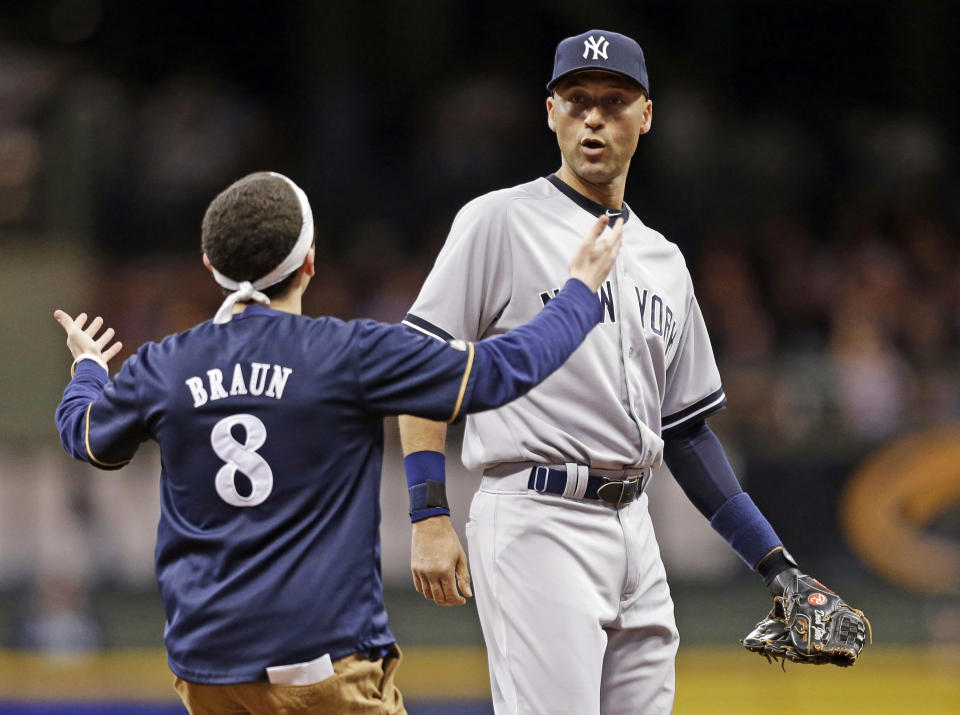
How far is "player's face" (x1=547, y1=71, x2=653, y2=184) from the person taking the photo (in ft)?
11.6

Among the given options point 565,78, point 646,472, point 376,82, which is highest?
point 376,82

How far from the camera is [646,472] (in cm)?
348

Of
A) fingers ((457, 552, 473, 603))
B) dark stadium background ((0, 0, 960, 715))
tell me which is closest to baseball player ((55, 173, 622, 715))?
fingers ((457, 552, 473, 603))

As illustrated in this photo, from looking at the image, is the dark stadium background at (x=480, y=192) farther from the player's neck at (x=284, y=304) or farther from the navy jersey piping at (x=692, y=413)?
the player's neck at (x=284, y=304)

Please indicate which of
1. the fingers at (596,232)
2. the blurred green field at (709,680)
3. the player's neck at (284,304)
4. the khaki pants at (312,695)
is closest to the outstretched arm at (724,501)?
the fingers at (596,232)

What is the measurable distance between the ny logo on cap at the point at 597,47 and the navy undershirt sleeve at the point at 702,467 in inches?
41.6

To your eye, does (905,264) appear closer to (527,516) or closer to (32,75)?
(32,75)

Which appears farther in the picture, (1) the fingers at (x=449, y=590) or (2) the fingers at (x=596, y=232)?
(1) the fingers at (x=449, y=590)

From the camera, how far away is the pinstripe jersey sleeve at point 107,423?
2777mm

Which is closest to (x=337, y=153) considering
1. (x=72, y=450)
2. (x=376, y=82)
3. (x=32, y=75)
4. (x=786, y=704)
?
(x=376, y=82)

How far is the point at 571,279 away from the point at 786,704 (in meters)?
4.88

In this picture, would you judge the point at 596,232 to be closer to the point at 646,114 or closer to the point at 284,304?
the point at 284,304

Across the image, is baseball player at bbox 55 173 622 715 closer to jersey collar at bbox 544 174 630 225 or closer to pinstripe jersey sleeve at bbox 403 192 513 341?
pinstripe jersey sleeve at bbox 403 192 513 341

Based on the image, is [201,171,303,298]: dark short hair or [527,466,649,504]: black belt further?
[527,466,649,504]: black belt
